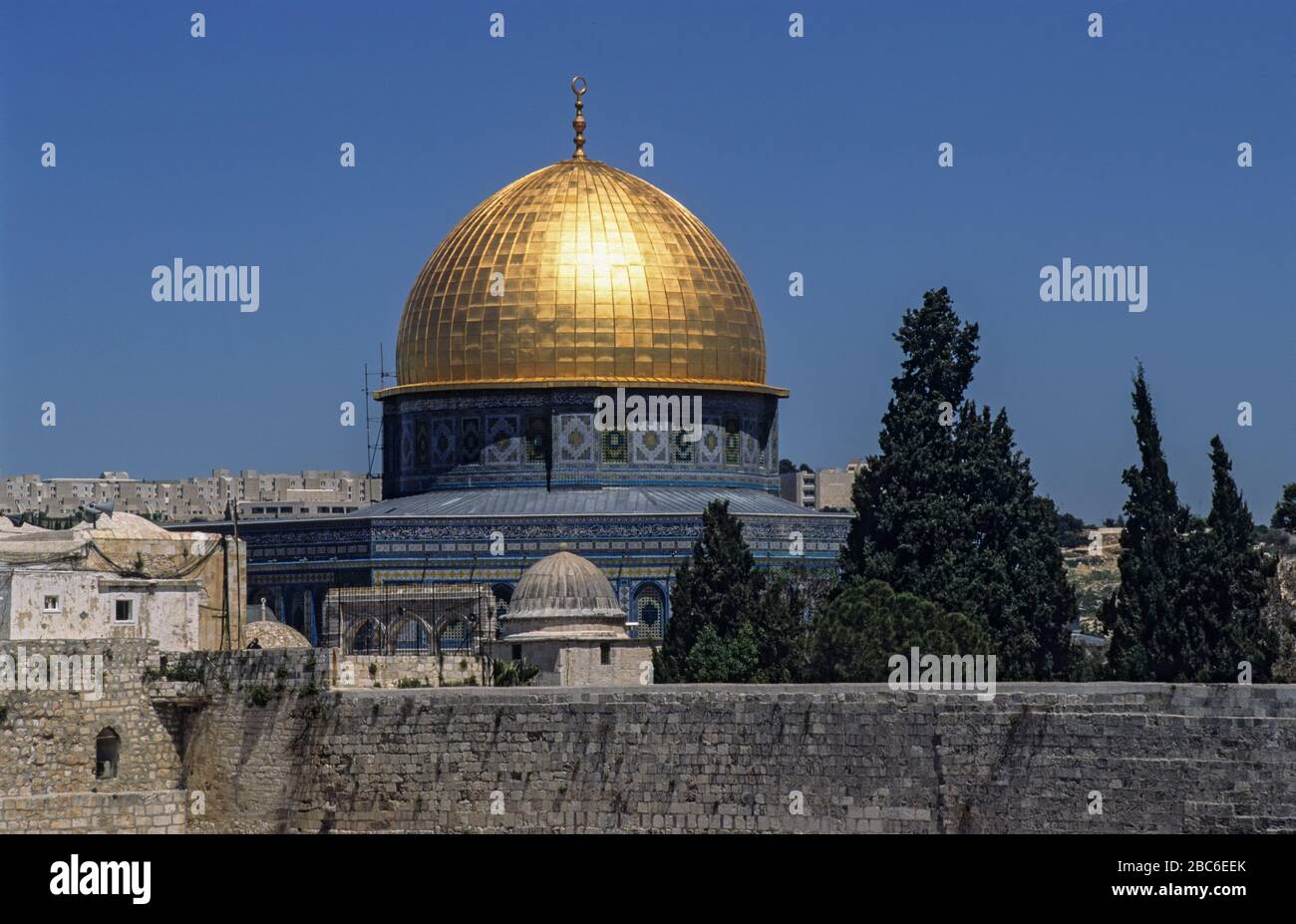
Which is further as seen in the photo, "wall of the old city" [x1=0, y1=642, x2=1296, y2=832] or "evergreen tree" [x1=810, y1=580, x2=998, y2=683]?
"evergreen tree" [x1=810, y1=580, x2=998, y2=683]

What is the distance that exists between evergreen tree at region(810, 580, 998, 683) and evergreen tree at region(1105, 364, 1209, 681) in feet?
7.38

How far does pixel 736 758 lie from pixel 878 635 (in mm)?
11057

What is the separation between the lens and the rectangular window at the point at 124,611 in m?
30.8

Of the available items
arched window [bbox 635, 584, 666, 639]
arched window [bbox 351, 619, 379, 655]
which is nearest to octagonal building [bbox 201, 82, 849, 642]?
arched window [bbox 635, 584, 666, 639]

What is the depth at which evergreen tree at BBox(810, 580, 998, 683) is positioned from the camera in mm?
35750

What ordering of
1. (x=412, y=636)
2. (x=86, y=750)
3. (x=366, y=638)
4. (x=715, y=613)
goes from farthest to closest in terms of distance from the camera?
(x=366, y=638) < (x=412, y=636) < (x=715, y=613) < (x=86, y=750)

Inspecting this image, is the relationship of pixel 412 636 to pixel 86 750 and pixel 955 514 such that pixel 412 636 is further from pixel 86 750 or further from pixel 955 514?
pixel 86 750

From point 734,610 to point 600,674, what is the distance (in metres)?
2.20

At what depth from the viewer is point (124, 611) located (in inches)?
1216

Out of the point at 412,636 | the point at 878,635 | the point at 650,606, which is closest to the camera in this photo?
the point at 878,635

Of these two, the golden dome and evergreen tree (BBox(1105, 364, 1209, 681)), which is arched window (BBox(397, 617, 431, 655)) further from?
evergreen tree (BBox(1105, 364, 1209, 681))

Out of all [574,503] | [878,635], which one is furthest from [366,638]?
[878,635]
